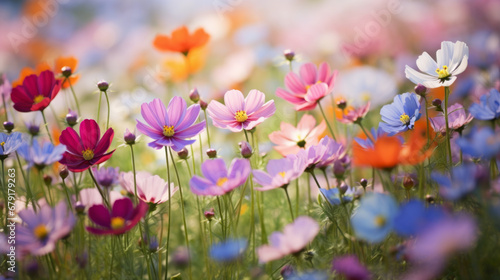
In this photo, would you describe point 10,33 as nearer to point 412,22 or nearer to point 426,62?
point 412,22

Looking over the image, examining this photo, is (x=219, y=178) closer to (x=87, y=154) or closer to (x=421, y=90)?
(x=87, y=154)

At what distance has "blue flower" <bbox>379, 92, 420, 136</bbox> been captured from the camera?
695mm

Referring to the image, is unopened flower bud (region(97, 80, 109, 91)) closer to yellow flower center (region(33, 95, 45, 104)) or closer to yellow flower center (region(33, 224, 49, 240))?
yellow flower center (region(33, 95, 45, 104))

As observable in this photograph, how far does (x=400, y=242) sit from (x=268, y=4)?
2461mm

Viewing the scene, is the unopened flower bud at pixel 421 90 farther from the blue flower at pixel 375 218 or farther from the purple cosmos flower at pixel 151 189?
the purple cosmos flower at pixel 151 189

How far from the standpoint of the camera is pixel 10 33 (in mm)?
3039

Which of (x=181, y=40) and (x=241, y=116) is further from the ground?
(x=181, y=40)

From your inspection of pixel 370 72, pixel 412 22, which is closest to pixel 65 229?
pixel 370 72

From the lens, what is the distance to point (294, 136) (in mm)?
778

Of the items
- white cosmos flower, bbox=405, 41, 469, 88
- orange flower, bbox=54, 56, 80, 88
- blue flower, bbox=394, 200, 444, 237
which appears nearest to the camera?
blue flower, bbox=394, 200, 444, 237

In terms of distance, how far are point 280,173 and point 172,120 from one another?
0.59 ft

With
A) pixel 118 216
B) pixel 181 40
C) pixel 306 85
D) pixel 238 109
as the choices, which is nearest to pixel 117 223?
pixel 118 216

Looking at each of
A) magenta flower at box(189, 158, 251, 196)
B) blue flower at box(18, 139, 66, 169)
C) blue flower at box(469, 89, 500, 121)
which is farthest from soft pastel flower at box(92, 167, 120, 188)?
blue flower at box(469, 89, 500, 121)

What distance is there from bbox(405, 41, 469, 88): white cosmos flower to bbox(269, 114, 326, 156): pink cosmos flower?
6.3 inches
